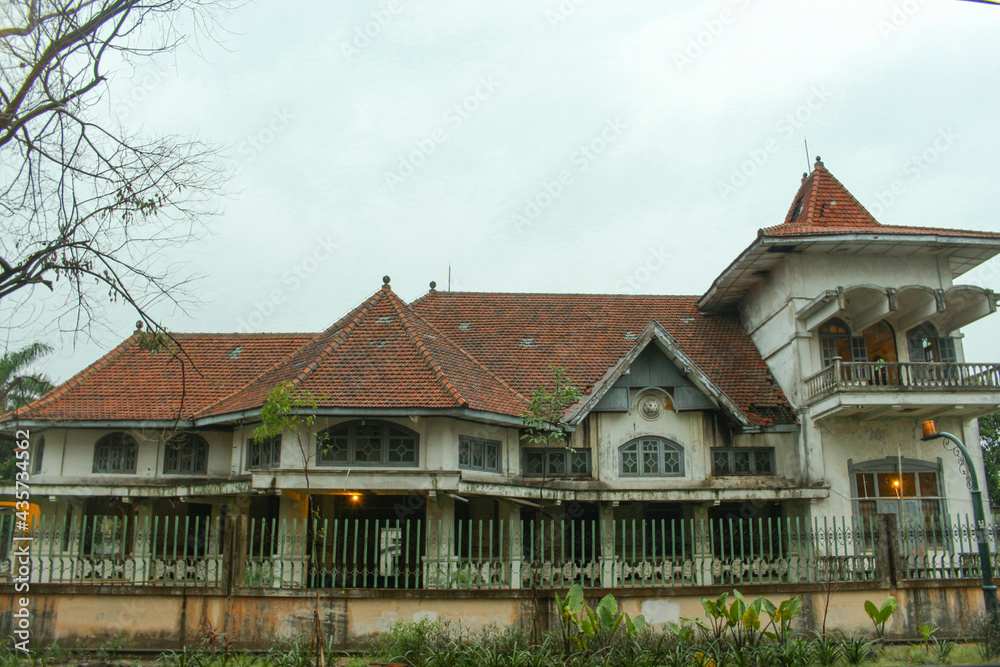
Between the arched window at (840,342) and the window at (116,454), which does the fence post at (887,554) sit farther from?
the window at (116,454)

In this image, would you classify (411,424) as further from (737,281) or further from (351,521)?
(737,281)

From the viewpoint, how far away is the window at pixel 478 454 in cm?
1516

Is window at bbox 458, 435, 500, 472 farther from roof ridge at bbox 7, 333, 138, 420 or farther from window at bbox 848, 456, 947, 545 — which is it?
roof ridge at bbox 7, 333, 138, 420

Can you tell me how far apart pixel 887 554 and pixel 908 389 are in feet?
16.8

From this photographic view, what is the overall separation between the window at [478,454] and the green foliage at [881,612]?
6.87 metres

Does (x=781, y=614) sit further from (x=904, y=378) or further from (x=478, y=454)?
(x=904, y=378)

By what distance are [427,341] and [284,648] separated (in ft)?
24.4

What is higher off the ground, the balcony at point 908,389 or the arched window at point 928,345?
the arched window at point 928,345

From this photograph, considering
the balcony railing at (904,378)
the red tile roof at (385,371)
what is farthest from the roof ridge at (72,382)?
the balcony railing at (904,378)

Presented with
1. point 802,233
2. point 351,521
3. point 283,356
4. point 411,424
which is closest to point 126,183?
point 411,424

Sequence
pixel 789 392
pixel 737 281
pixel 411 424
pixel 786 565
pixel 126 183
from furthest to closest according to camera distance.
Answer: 1. pixel 737 281
2. pixel 789 392
3. pixel 411 424
4. pixel 786 565
5. pixel 126 183

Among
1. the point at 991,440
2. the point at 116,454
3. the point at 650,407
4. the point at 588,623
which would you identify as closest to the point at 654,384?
the point at 650,407

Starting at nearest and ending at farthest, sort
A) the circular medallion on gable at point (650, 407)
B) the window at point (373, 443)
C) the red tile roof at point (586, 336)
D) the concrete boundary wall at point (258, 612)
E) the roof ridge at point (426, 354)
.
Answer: the concrete boundary wall at point (258, 612) < the roof ridge at point (426, 354) < the window at point (373, 443) < the circular medallion on gable at point (650, 407) < the red tile roof at point (586, 336)

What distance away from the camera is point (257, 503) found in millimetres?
17000
